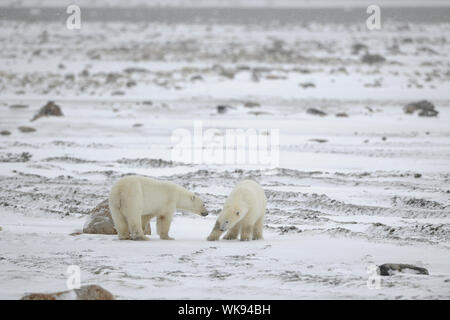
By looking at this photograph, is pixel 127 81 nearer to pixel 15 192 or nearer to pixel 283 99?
pixel 283 99

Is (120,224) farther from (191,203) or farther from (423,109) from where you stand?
(423,109)

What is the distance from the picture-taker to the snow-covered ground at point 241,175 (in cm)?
654

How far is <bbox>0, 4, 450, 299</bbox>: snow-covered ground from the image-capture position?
654 cm

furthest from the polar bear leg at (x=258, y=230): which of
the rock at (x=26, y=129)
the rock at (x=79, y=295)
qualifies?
the rock at (x=26, y=129)

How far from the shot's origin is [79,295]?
5.39 m

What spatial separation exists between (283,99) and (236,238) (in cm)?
1670

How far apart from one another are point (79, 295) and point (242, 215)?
331cm

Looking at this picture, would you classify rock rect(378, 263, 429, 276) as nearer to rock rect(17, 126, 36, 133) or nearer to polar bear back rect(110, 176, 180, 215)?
polar bear back rect(110, 176, 180, 215)

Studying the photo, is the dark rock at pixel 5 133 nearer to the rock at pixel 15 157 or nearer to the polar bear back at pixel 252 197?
the rock at pixel 15 157

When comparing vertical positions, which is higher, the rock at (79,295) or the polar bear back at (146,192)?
the polar bear back at (146,192)

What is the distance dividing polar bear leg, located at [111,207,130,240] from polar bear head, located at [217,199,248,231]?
3.72ft

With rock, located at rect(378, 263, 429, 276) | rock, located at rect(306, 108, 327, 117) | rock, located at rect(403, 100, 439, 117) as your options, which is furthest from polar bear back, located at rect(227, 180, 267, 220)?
rock, located at rect(403, 100, 439, 117)

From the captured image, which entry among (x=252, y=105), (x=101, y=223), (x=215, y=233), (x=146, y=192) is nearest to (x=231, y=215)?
(x=215, y=233)

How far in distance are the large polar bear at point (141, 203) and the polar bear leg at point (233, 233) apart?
69cm
